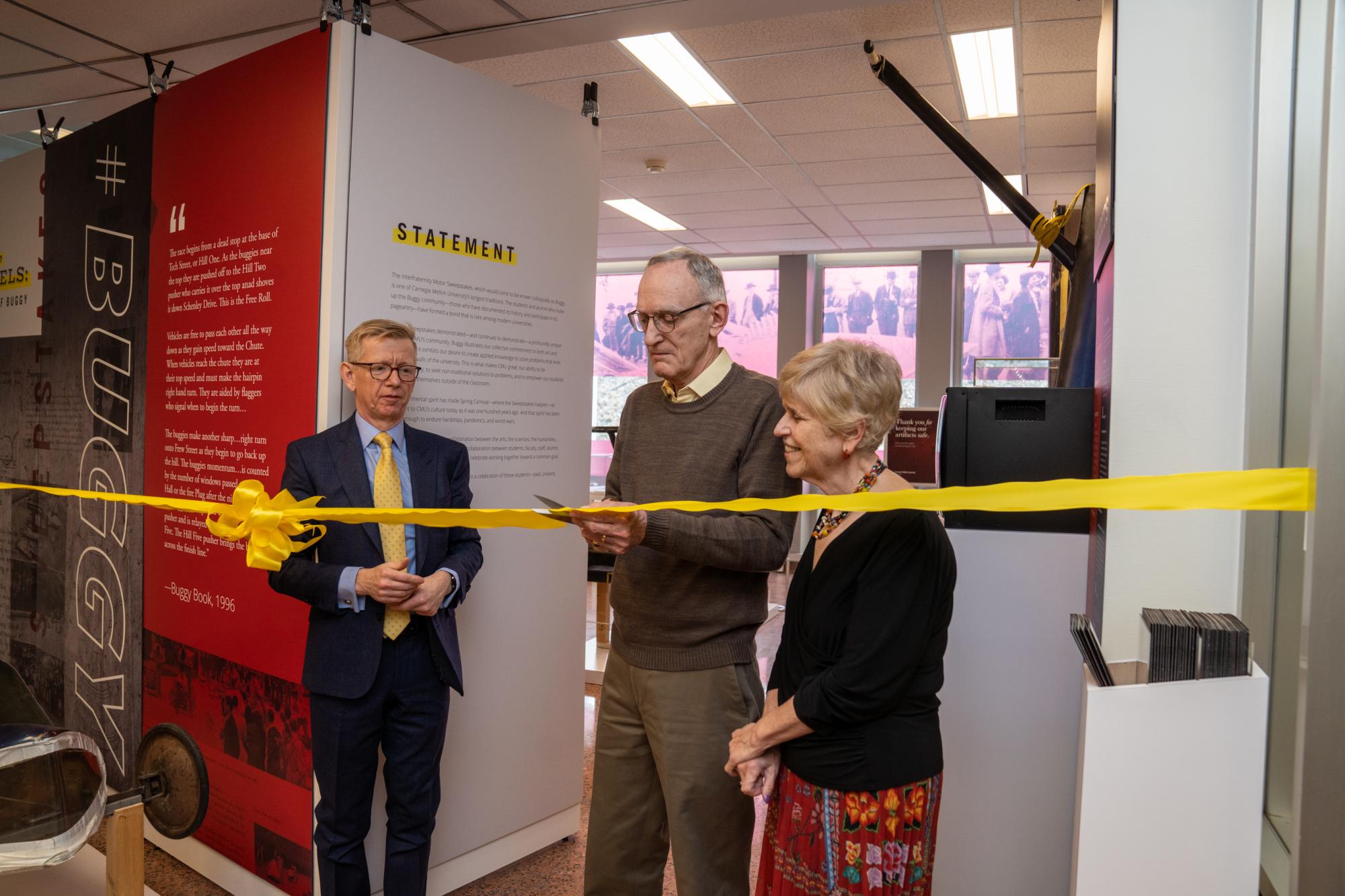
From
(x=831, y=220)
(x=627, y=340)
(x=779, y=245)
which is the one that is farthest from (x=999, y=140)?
(x=627, y=340)

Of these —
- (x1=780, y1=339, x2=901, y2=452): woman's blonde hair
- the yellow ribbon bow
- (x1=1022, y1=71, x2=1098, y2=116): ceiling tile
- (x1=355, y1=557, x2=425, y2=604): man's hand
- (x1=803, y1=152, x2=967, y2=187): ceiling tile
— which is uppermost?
(x1=803, y1=152, x2=967, y2=187): ceiling tile

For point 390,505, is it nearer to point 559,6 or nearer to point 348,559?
point 348,559

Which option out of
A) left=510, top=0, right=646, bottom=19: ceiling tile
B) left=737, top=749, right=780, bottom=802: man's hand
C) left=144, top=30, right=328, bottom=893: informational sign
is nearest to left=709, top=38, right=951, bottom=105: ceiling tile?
left=510, top=0, right=646, bottom=19: ceiling tile

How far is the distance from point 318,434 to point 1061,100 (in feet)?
13.9

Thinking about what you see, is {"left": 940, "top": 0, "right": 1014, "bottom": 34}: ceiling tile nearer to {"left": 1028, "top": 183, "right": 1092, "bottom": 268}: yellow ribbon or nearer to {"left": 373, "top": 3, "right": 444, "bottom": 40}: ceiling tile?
{"left": 1028, "top": 183, "right": 1092, "bottom": 268}: yellow ribbon

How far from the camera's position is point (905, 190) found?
673 centimetres

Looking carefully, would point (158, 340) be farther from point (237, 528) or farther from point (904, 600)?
point (904, 600)

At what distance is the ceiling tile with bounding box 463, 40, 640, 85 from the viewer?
4352mm

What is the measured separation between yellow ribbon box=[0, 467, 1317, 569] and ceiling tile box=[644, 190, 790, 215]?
550 cm

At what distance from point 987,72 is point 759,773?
13.1 ft

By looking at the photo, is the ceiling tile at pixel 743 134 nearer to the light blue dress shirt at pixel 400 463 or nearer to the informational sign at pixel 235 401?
the informational sign at pixel 235 401

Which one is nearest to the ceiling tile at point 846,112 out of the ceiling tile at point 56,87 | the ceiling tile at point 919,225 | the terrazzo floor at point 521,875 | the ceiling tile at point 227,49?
the ceiling tile at point 227,49

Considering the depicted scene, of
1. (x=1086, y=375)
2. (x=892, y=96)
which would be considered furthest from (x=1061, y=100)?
(x=1086, y=375)

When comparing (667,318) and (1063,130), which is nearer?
(667,318)
